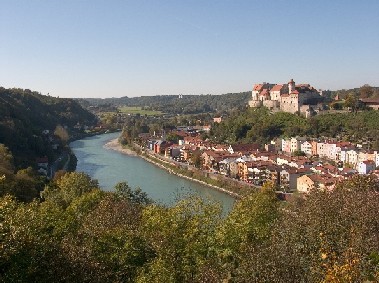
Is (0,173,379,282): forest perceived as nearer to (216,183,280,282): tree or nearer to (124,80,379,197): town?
(216,183,280,282): tree

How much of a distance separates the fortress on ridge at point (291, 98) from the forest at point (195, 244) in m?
23.1

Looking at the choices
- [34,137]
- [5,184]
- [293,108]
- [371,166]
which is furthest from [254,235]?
[293,108]

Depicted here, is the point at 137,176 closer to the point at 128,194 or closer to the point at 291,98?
the point at 128,194

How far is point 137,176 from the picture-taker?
74.3 feet

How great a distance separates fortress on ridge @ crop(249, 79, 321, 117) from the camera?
1232 inches

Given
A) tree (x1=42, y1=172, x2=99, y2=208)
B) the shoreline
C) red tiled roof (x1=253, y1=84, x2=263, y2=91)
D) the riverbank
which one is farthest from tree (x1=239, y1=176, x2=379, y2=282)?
red tiled roof (x1=253, y1=84, x2=263, y2=91)

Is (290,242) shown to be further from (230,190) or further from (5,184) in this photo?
(230,190)

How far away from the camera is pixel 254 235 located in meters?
6.95

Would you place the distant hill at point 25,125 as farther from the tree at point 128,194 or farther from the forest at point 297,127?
the forest at point 297,127

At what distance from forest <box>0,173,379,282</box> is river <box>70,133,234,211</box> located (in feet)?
17.9

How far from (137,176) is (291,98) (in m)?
14.4

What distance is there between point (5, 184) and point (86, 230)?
5390mm

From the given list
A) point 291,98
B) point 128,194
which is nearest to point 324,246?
point 128,194

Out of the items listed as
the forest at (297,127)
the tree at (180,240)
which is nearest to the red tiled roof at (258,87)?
the forest at (297,127)
